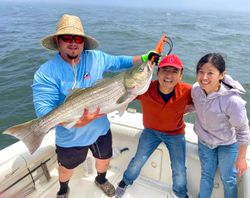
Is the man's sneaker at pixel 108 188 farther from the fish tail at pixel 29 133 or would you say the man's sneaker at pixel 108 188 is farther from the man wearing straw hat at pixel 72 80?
the fish tail at pixel 29 133

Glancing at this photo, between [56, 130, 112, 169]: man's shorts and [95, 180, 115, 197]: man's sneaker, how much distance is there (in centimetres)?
47

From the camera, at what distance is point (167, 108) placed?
3357mm

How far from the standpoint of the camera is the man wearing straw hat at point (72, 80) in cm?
291

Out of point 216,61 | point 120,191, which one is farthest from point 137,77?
point 120,191

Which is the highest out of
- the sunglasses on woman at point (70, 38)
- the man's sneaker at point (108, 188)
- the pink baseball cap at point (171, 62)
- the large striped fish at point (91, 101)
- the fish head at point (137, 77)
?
the sunglasses on woman at point (70, 38)

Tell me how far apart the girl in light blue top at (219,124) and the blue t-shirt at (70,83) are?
102 centimetres

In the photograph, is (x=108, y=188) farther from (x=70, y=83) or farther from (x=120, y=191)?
(x=70, y=83)

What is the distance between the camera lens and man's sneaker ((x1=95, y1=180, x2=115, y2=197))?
3.80 metres

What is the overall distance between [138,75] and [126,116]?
1.48 meters

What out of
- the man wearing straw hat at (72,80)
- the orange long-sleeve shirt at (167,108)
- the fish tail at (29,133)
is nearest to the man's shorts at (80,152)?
the man wearing straw hat at (72,80)

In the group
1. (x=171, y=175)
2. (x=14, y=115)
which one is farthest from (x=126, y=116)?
(x=14, y=115)

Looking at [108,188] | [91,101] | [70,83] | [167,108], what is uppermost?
[70,83]

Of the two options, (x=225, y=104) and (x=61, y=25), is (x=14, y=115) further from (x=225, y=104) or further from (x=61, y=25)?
(x=225, y=104)

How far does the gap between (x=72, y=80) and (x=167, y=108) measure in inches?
45.4
